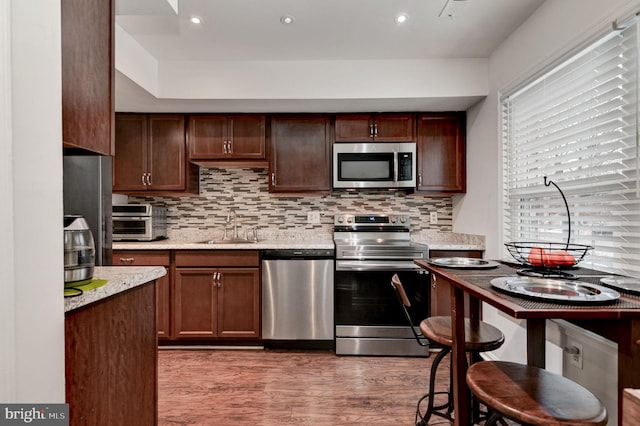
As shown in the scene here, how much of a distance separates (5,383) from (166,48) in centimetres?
246

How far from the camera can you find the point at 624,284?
3.84 ft

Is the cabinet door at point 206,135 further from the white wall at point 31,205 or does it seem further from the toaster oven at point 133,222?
the white wall at point 31,205

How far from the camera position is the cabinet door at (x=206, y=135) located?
3029 millimetres

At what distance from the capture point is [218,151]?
9.93 feet

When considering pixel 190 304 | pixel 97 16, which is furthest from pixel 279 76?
pixel 190 304

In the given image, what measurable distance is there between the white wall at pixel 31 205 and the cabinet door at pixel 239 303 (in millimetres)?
1934

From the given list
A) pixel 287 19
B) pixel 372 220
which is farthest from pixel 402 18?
pixel 372 220

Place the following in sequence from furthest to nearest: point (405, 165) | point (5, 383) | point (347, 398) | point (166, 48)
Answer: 1. point (405, 165)
2. point (166, 48)
3. point (347, 398)
4. point (5, 383)

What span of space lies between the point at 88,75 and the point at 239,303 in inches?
83.6

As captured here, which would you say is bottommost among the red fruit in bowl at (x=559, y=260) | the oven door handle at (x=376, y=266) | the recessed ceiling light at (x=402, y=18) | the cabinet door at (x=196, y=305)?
the cabinet door at (x=196, y=305)

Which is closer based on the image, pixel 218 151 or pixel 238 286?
pixel 238 286

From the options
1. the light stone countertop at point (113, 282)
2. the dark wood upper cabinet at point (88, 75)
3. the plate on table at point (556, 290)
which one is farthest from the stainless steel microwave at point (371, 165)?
the dark wood upper cabinet at point (88, 75)

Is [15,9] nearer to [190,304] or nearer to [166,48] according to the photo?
[166,48]

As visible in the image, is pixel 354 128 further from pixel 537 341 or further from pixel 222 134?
pixel 537 341
